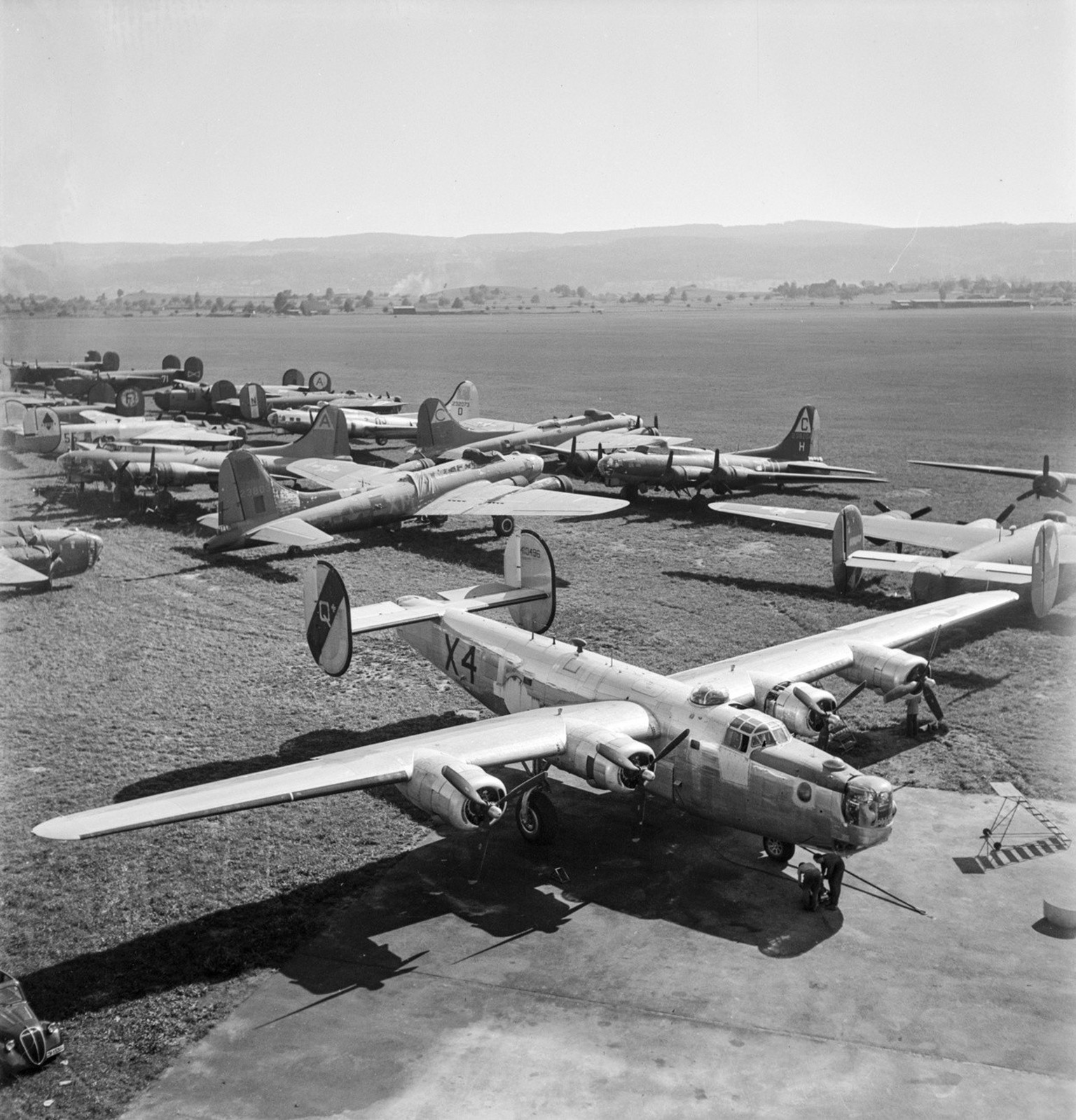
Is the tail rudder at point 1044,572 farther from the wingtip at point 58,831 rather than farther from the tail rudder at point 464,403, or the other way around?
the tail rudder at point 464,403

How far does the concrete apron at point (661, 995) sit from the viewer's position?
1371 centimetres

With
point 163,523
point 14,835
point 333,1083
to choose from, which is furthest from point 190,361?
point 333,1083

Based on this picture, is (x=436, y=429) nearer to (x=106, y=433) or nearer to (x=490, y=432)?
(x=490, y=432)

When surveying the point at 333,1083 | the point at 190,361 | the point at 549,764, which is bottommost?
the point at 333,1083

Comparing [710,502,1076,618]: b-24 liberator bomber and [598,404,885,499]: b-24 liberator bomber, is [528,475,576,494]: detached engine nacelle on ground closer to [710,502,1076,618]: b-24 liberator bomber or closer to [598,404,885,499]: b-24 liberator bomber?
[598,404,885,499]: b-24 liberator bomber

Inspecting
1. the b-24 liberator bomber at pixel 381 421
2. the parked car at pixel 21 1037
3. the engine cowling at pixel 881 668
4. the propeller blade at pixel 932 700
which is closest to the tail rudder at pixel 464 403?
the b-24 liberator bomber at pixel 381 421

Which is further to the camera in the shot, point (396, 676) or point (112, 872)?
point (396, 676)

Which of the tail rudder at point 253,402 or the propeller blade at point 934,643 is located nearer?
the propeller blade at point 934,643

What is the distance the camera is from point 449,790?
17.2m

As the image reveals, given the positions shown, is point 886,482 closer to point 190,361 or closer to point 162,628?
point 162,628

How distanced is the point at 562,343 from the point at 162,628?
14730 centimetres

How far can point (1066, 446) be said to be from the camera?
66562 mm

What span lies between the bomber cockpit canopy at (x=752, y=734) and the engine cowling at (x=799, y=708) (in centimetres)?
179

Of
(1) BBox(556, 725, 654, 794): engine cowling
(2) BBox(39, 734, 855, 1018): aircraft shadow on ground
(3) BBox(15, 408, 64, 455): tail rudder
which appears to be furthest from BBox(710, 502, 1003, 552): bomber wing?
(3) BBox(15, 408, 64, 455): tail rudder
